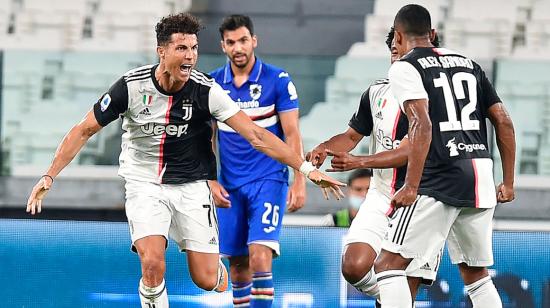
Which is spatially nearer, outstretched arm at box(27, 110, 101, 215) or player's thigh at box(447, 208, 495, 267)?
player's thigh at box(447, 208, 495, 267)

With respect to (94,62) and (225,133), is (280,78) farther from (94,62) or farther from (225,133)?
(94,62)

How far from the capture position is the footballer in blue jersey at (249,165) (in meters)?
7.27

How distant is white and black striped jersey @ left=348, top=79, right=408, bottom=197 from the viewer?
6.59 m

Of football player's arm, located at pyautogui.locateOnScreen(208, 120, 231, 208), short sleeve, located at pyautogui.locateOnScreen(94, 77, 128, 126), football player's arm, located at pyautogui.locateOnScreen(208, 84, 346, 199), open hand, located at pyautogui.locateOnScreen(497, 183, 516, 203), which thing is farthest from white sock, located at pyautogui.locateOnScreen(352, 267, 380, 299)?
short sleeve, located at pyautogui.locateOnScreen(94, 77, 128, 126)

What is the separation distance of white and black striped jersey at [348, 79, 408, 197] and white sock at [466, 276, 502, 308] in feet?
2.35

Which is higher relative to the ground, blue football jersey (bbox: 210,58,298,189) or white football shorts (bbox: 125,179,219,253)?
blue football jersey (bbox: 210,58,298,189)

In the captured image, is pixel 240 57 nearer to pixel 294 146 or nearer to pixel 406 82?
pixel 294 146

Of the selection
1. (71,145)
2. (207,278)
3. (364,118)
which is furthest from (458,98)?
(71,145)

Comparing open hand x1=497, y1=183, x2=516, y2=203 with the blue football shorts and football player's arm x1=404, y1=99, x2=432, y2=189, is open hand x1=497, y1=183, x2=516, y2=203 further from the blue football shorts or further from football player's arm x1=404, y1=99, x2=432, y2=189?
the blue football shorts

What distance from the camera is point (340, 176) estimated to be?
11.2 meters

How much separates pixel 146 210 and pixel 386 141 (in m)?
1.42

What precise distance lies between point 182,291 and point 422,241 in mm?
2337

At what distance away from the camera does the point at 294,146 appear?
23.7ft

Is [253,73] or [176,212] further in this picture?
[253,73]
